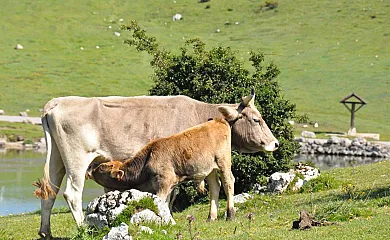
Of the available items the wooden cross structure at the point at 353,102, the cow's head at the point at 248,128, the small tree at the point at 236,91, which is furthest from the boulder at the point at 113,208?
the wooden cross structure at the point at 353,102

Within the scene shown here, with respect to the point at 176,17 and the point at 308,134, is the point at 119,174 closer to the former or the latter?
the point at 308,134

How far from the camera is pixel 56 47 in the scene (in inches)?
3334

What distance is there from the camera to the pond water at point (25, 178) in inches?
1150

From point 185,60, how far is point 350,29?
6749cm

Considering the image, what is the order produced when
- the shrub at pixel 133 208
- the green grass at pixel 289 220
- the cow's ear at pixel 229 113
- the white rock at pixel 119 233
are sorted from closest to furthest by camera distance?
the white rock at pixel 119 233
the green grass at pixel 289 220
the shrub at pixel 133 208
the cow's ear at pixel 229 113

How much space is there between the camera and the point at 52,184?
51.0 feet

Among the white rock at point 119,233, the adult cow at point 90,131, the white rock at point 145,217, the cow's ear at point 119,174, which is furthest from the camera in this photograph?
the adult cow at point 90,131

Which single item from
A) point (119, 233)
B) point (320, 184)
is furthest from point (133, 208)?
point (320, 184)

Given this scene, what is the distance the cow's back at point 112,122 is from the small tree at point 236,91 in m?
6.89

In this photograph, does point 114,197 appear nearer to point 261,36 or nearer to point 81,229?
point 81,229

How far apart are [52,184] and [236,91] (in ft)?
29.4

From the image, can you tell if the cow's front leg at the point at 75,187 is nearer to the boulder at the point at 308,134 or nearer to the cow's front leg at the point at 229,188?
the cow's front leg at the point at 229,188

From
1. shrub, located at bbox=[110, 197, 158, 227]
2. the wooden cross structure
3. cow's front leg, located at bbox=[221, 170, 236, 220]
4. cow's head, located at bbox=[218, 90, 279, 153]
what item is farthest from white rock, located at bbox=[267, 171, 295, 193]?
the wooden cross structure

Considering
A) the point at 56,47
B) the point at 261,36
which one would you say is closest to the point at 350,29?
the point at 261,36
